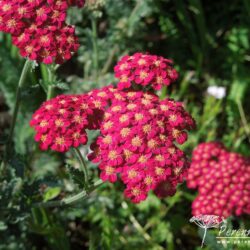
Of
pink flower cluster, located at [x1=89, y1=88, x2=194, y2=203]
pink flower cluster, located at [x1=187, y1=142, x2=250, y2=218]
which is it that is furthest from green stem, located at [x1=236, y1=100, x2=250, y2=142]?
pink flower cluster, located at [x1=89, y1=88, x2=194, y2=203]

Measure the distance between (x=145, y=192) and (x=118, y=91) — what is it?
490mm

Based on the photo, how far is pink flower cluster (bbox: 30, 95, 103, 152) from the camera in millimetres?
1941

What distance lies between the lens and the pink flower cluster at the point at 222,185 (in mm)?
2664

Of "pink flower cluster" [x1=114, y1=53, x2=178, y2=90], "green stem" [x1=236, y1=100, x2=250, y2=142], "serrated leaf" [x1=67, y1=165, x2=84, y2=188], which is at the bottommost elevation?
"green stem" [x1=236, y1=100, x2=250, y2=142]

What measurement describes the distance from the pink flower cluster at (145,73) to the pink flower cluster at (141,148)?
122 millimetres

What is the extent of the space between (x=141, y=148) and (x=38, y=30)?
2.18 feet

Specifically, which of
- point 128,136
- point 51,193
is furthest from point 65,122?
point 51,193

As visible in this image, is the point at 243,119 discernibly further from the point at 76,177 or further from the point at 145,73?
the point at 76,177

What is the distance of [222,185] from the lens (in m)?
2.69

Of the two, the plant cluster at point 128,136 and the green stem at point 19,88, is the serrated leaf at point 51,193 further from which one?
the plant cluster at point 128,136

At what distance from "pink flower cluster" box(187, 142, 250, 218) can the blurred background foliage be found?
0.99 feet

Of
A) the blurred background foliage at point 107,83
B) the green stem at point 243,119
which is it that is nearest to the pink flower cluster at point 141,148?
the blurred background foliage at point 107,83

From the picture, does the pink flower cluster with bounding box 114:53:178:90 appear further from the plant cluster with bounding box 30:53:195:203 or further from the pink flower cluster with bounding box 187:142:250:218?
the pink flower cluster with bounding box 187:142:250:218

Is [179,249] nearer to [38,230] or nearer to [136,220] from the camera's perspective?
[136,220]
